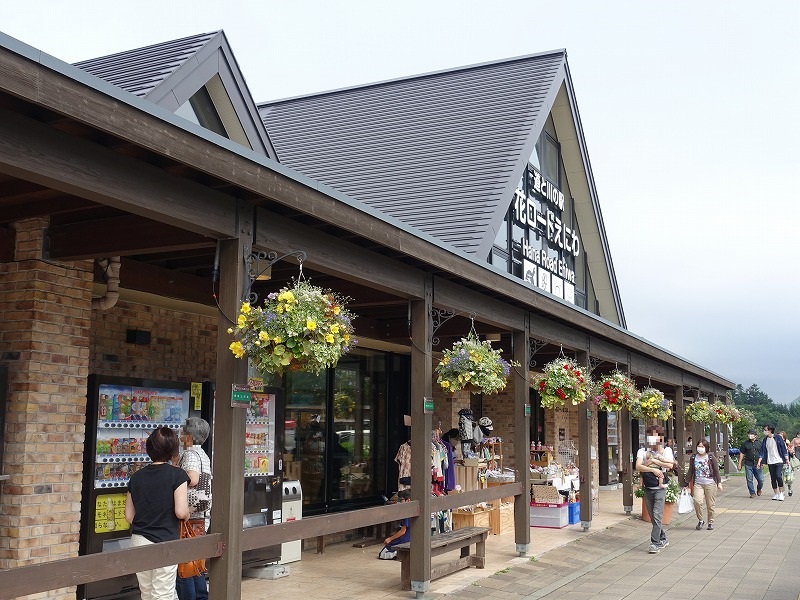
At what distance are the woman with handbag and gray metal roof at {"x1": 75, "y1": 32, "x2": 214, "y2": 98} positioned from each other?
14.5 feet

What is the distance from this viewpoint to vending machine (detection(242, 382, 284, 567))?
8.44 meters

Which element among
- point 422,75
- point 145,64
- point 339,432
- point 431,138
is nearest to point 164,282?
point 145,64

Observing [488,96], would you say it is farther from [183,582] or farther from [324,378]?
[183,582]

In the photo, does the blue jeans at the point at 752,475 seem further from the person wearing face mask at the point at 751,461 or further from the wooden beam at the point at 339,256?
the wooden beam at the point at 339,256

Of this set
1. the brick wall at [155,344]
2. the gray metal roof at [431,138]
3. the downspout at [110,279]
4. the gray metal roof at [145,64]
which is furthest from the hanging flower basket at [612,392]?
the downspout at [110,279]

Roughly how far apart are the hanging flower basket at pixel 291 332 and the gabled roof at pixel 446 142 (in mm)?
8898

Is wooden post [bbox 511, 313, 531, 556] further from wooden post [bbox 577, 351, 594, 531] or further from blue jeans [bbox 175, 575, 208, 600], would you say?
blue jeans [bbox 175, 575, 208, 600]

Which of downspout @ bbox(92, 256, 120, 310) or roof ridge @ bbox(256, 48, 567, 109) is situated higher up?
roof ridge @ bbox(256, 48, 567, 109)

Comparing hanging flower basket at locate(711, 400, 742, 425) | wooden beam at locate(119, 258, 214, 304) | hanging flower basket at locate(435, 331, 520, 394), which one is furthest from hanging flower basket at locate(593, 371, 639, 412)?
hanging flower basket at locate(711, 400, 742, 425)

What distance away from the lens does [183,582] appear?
6.41 m

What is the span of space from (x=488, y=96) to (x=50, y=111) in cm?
1540

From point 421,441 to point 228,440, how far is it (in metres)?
3.01

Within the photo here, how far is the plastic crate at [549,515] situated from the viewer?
1290 cm

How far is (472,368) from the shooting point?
820 cm
